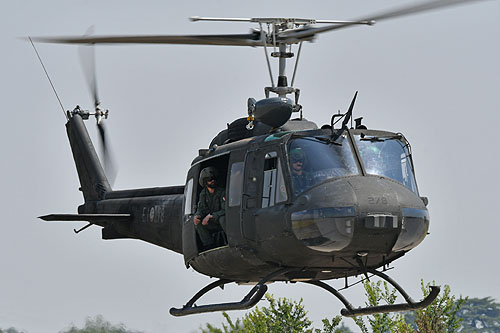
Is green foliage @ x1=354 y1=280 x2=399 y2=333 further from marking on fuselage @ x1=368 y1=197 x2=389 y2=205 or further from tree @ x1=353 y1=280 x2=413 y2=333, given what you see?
marking on fuselage @ x1=368 y1=197 x2=389 y2=205

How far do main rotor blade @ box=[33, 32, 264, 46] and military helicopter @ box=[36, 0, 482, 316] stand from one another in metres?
0.02

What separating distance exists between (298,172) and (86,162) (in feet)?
28.0

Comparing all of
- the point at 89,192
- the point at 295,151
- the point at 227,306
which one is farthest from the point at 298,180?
the point at 89,192

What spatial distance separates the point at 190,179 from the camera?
50.2ft

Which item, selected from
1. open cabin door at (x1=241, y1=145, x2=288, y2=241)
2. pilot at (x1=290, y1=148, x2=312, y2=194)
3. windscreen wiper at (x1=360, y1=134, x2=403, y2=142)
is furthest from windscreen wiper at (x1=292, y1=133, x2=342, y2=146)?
windscreen wiper at (x1=360, y1=134, x2=403, y2=142)

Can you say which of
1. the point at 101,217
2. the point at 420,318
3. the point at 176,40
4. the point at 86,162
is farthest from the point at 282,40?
the point at 420,318

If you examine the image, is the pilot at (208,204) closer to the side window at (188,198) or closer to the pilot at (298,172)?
the side window at (188,198)

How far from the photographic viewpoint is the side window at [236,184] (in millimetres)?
13875

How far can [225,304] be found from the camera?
14.4 metres

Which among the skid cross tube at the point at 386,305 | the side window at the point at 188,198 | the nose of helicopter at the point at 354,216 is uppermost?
the side window at the point at 188,198

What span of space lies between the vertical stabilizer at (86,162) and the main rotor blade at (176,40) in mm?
5291

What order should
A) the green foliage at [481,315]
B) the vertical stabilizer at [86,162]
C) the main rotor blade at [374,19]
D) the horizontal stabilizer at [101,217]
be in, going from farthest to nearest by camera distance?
1. the green foliage at [481,315]
2. the vertical stabilizer at [86,162]
3. the horizontal stabilizer at [101,217]
4. the main rotor blade at [374,19]

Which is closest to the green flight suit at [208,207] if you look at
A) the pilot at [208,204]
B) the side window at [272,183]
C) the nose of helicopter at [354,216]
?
the pilot at [208,204]

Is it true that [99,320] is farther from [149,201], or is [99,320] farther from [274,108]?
[274,108]
